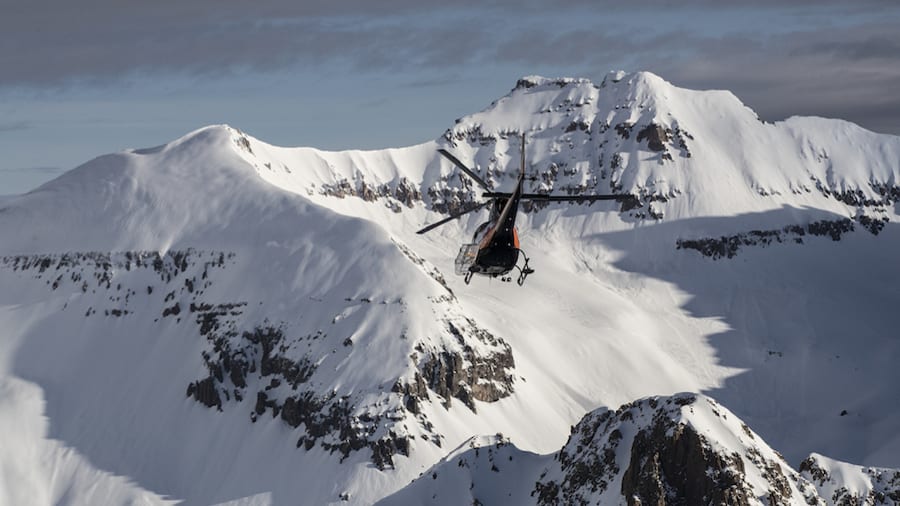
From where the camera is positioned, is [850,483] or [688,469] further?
[850,483]

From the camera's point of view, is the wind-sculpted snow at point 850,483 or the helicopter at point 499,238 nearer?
the helicopter at point 499,238

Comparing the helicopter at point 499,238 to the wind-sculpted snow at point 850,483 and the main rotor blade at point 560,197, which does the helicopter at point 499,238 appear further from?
the wind-sculpted snow at point 850,483

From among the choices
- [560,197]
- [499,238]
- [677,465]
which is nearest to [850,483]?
[677,465]

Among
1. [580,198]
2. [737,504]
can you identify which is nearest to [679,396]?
[737,504]

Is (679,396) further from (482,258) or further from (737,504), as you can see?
(482,258)

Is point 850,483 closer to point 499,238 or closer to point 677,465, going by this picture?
point 677,465

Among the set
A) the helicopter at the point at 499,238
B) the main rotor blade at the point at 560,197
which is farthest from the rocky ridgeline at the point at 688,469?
the main rotor blade at the point at 560,197

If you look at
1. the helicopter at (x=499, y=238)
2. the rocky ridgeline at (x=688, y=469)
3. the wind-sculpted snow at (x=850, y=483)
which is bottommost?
the wind-sculpted snow at (x=850, y=483)

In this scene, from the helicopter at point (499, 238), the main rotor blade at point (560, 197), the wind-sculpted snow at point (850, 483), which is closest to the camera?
the main rotor blade at point (560, 197)
